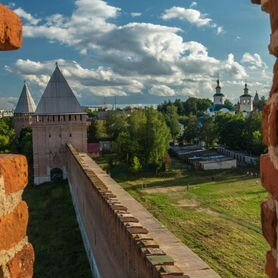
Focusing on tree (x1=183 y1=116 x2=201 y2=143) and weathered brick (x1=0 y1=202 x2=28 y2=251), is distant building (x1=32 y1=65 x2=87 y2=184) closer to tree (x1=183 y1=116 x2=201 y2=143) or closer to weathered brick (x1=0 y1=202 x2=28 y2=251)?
tree (x1=183 y1=116 x2=201 y2=143)

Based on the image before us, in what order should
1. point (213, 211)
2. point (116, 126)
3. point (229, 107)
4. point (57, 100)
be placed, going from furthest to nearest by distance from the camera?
point (229, 107), point (116, 126), point (57, 100), point (213, 211)

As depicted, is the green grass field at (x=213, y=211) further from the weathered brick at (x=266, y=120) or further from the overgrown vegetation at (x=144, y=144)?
the weathered brick at (x=266, y=120)

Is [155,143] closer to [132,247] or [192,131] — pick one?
[192,131]

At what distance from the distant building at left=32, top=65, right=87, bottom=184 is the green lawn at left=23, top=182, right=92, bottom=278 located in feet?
11.0

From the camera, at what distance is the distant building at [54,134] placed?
86.6 ft

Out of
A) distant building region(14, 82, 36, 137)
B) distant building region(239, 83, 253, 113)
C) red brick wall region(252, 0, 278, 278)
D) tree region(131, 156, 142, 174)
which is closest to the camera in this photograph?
red brick wall region(252, 0, 278, 278)

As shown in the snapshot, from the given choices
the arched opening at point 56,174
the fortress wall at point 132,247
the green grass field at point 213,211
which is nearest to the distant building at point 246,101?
the green grass field at point 213,211

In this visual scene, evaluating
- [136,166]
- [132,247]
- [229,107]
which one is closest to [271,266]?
[132,247]

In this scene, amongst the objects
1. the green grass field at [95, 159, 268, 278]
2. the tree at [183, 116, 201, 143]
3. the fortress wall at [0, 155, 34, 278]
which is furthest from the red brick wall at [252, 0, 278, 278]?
the tree at [183, 116, 201, 143]

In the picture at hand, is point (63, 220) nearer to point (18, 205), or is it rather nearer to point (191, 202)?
point (191, 202)

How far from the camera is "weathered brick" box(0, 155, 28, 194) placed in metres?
1.40

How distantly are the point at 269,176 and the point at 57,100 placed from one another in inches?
1016

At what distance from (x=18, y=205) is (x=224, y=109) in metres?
64.7

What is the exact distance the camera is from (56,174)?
2670 cm
